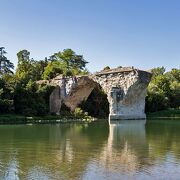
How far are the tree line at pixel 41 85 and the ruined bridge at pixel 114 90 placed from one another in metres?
1.65

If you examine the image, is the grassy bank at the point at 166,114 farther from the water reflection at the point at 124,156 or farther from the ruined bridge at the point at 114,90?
the water reflection at the point at 124,156

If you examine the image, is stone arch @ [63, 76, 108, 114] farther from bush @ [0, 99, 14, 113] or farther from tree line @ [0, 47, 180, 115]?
bush @ [0, 99, 14, 113]

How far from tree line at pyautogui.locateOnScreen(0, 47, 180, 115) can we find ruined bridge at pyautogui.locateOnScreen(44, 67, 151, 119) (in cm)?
165

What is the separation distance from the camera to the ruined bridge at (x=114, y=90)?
158 ft

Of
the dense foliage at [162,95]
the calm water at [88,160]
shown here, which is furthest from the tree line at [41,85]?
the calm water at [88,160]

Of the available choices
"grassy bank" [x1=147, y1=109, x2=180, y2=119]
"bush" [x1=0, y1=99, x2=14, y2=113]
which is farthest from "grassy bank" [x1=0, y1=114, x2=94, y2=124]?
"grassy bank" [x1=147, y1=109, x2=180, y2=119]

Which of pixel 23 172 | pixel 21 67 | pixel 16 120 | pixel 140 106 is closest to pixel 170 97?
pixel 140 106

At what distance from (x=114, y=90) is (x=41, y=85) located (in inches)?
408

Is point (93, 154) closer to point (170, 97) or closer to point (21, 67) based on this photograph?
point (170, 97)

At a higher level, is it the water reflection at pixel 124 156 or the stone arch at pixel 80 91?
the stone arch at pixel 80 91

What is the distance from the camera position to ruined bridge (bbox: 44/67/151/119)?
48.3 metres

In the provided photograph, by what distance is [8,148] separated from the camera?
19.7 m

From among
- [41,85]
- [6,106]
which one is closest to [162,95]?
[41,85]

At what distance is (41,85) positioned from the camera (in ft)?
177
